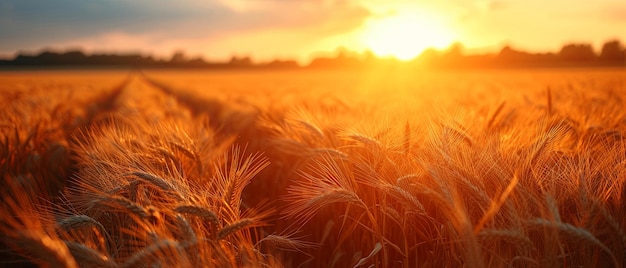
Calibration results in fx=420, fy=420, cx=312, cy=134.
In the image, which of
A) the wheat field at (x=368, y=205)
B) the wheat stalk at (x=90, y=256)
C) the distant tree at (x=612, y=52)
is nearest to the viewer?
the wheat stalk at (x=90, y=256)

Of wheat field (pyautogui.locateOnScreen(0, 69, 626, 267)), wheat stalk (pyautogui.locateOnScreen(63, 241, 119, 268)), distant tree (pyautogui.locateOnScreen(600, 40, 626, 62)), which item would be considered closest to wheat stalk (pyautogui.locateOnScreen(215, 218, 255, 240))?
wheat field (pyautogui.locateOnScreen(0, 69, 626, 267))

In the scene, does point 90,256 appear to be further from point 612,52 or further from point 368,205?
point 612,52

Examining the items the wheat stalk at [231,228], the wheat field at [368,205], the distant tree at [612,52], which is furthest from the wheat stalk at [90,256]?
the distant tree at [612,52]

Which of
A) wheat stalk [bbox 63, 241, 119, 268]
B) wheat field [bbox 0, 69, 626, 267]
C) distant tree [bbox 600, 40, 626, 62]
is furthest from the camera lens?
distant tree [bbox 600, 40, 626, 62]

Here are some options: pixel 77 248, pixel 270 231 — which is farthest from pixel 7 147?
pixel 77 248

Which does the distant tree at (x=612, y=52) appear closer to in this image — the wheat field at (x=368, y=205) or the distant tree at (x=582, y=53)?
the distant tree at (x=582, y=53)

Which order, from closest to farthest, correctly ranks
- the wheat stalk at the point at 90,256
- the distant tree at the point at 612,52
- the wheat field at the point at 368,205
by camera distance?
the wheat stalk at the point at 90,256
the wheat field at the point at 368,205
the distant tree at the point at 612,52

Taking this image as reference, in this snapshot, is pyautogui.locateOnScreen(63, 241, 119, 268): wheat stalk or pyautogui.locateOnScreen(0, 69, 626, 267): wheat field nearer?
pyautogui.locateOnScreen(63, 241, 119, 268): wheat stalk

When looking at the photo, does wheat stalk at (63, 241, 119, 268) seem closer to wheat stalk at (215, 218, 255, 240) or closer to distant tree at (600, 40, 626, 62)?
wheat stalk at (215, 218, 255, 240)

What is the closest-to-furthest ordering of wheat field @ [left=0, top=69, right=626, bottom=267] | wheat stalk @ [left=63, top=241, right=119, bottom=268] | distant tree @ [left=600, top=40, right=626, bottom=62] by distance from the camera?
wheat stalk @ [left=63, top=241, right=119, bottom=268] < wheat field @ [left=0, top=69, right=626, bottom=267] < distant tree @ [left=600, top=40, right=626, bottom=62]

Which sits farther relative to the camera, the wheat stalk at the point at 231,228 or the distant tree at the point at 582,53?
the distant tree at the point at 582,53

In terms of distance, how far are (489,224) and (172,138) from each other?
1.63m

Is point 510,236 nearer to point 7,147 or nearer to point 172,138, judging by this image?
point 172,138

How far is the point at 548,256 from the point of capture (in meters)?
1.27
